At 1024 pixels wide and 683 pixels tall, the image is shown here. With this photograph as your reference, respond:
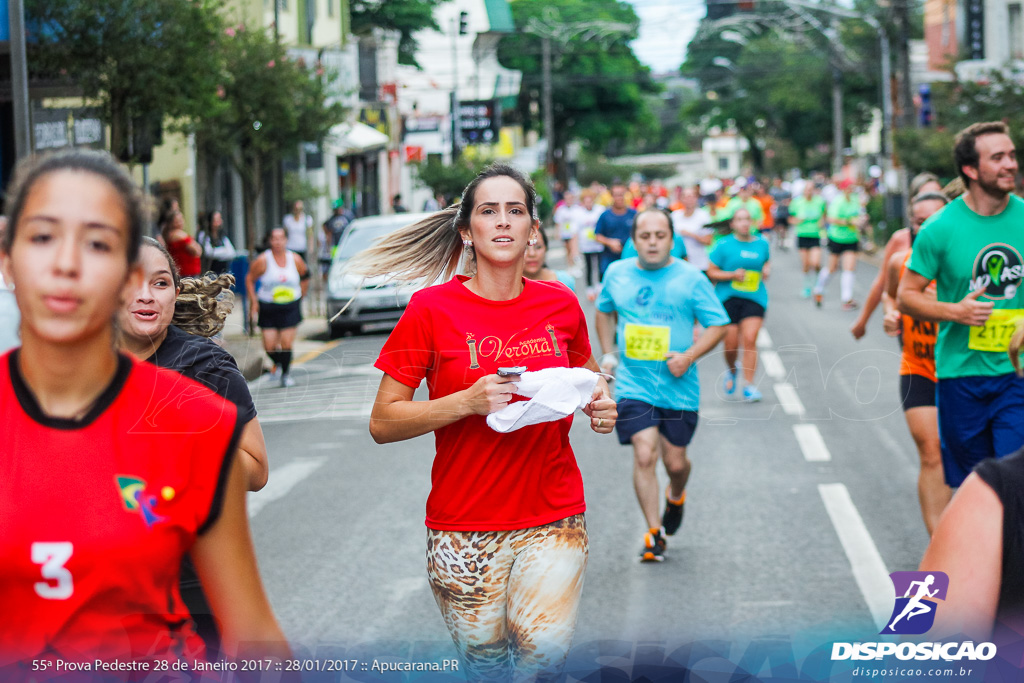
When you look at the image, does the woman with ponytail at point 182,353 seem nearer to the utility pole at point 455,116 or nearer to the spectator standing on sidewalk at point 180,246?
the spectator standing on sidewalk at point 180,246

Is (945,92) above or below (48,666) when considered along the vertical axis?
above

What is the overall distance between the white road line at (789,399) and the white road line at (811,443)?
0.67 meters

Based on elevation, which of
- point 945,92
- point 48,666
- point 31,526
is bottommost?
point 48,666

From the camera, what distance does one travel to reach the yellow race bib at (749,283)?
11352 mm

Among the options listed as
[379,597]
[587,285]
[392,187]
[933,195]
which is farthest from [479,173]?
[392,187]

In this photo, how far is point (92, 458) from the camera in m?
1.93

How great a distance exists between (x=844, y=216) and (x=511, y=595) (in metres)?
16.6

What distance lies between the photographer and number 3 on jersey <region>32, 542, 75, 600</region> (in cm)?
192

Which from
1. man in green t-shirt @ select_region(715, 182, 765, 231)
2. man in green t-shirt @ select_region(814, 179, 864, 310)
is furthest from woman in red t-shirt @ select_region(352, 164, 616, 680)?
man in green t-shirt @ select_region(814, 179, 864, 310)

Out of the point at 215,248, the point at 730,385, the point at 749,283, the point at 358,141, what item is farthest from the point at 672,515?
the point at 358,141

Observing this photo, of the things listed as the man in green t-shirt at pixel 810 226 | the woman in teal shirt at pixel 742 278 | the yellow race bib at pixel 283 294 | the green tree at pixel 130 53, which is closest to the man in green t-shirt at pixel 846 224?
the man in green t-shirt at pixel 810 226

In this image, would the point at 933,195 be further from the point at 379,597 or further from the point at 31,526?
the point at 31,526

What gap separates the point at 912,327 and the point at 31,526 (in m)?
5.02

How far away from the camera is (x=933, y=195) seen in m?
7.15
